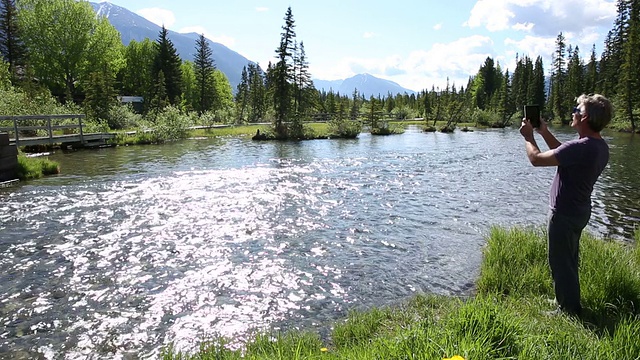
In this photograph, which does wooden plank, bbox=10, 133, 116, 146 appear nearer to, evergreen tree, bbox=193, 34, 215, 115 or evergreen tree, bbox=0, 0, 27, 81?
evergreen tree, bbox=0, 0, 27, 81

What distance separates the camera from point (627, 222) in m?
12.9

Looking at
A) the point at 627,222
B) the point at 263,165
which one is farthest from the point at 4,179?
the point at 627,222

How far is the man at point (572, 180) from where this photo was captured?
482cm

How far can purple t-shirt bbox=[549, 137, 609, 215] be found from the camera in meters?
4.82

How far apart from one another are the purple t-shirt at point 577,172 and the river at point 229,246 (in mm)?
3196

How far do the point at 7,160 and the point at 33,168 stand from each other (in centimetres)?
157

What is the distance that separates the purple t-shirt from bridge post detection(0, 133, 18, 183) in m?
21.3

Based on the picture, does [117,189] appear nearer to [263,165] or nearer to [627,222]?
[263,165]

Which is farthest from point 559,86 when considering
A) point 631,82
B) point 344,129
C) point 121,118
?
point 121,118

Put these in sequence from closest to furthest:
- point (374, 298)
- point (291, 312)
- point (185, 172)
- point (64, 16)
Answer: point (291, 312) < point (374, 298) < point (185, 172) < point (64, 16)

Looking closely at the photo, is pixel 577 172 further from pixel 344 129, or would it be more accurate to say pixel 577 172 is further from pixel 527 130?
pixel 344 129

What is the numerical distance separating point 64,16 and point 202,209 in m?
68.7

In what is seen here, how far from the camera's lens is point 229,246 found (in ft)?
35.1

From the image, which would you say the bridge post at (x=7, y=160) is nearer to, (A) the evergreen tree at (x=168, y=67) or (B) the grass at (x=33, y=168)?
(B) the grass at (x=33, y=168)
